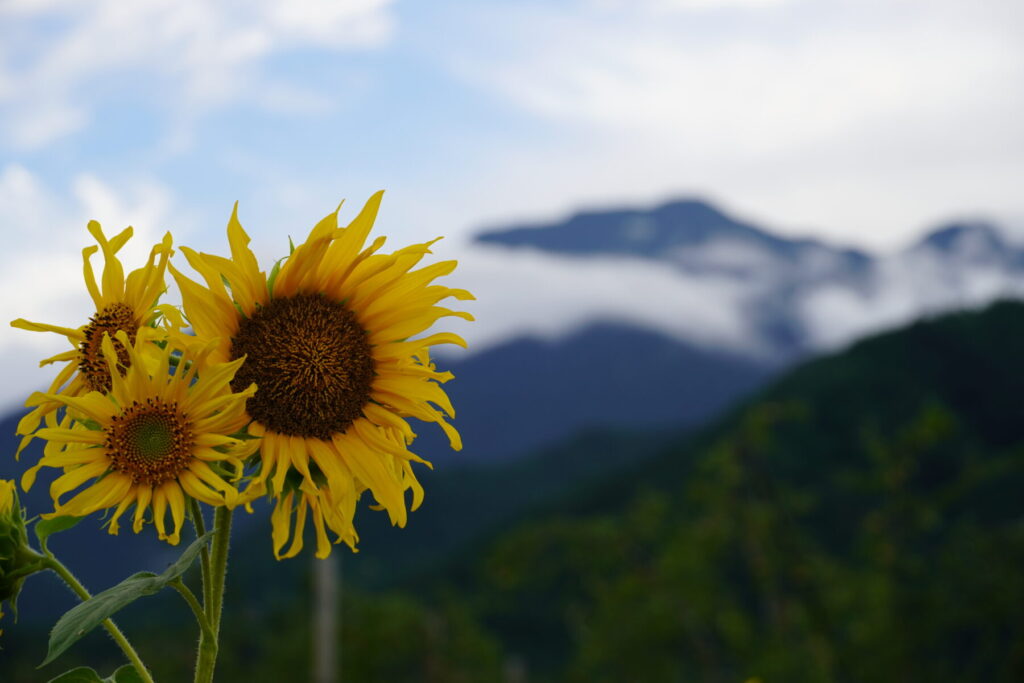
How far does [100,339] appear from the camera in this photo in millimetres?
1636

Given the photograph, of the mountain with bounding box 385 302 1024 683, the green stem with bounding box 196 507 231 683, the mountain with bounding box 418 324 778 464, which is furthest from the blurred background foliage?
the mountain with bounding box 418 324 778 464

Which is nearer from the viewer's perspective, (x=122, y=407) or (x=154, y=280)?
(x=122, y=407)

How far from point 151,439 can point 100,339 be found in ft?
0.76

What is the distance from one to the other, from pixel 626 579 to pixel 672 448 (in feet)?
161

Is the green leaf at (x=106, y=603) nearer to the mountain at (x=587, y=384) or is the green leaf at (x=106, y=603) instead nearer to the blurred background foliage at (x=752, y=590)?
the blurred background foliage at (x=752, y=590)

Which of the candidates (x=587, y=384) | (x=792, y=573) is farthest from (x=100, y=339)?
(x=587, y=384)

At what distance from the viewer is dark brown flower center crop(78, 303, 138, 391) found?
1612 millimetres

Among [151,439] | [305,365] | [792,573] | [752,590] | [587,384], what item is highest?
[587,384]

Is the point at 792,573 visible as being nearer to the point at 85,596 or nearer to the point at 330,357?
the point at 330,357

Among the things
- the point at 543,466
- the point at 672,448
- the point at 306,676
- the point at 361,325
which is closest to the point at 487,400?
the point at 543,466

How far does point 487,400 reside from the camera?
17712 centimetres

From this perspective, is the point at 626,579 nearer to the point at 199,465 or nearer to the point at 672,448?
the point at 199,465

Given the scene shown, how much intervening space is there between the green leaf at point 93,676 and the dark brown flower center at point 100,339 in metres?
0.43

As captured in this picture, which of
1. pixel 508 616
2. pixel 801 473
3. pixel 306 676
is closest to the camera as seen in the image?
pixel 306 676
